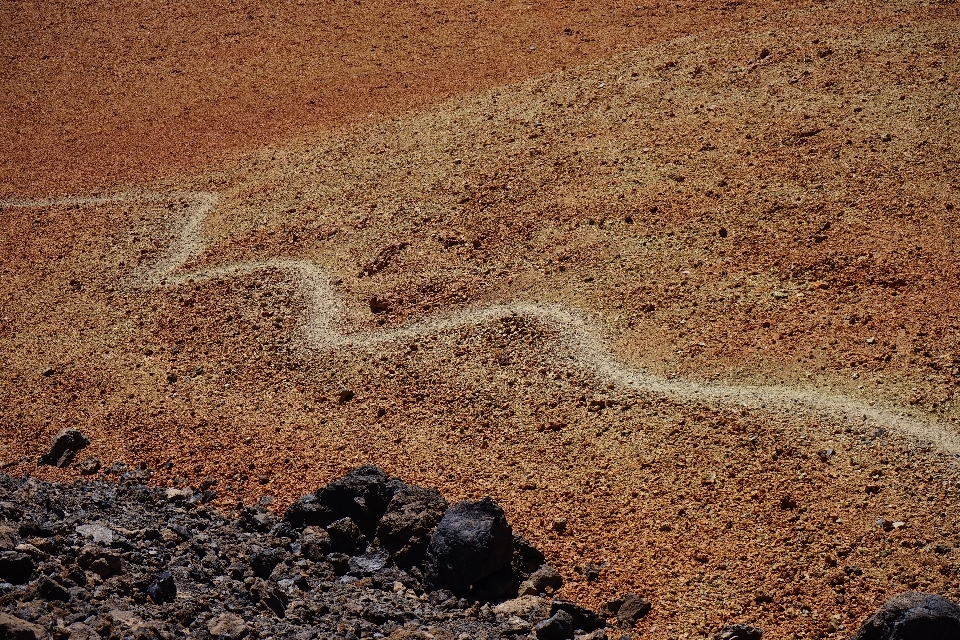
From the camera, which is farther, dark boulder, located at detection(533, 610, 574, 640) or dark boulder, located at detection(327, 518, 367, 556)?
dark boulder, located at detection(327, 518, 367, 556)

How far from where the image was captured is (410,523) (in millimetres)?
10664

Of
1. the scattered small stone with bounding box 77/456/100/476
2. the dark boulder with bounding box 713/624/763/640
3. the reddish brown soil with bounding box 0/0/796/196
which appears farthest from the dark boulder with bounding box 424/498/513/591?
the reddish brown soil with bounding box 0/0/796/196

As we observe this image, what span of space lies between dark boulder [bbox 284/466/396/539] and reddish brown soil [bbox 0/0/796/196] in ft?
40.9

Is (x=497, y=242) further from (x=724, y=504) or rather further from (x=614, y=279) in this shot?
(x=724, y=504)

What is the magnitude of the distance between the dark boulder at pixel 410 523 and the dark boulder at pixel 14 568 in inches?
139

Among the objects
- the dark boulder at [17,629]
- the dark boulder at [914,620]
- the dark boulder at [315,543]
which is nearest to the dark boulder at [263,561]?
the dark boulder at [315,543]

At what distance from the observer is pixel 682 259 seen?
1509 centimetres

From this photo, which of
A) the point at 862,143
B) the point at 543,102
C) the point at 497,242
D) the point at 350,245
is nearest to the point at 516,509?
the point at 497,242

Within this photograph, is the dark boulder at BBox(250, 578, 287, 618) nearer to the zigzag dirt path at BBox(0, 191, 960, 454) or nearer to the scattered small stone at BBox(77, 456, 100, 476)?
the scattered small stone at BBox(77, 456, 100, 476)

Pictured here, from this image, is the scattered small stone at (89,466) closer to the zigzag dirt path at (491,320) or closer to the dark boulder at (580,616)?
the zigzag dirt path at (491,320)

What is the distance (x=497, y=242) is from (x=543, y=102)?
16.5 ft

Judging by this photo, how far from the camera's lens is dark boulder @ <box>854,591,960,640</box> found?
26.7ft

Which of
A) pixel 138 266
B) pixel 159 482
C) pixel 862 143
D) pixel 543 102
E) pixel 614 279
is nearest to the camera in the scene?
pixel 159 482

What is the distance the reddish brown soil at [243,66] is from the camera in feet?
73.4
